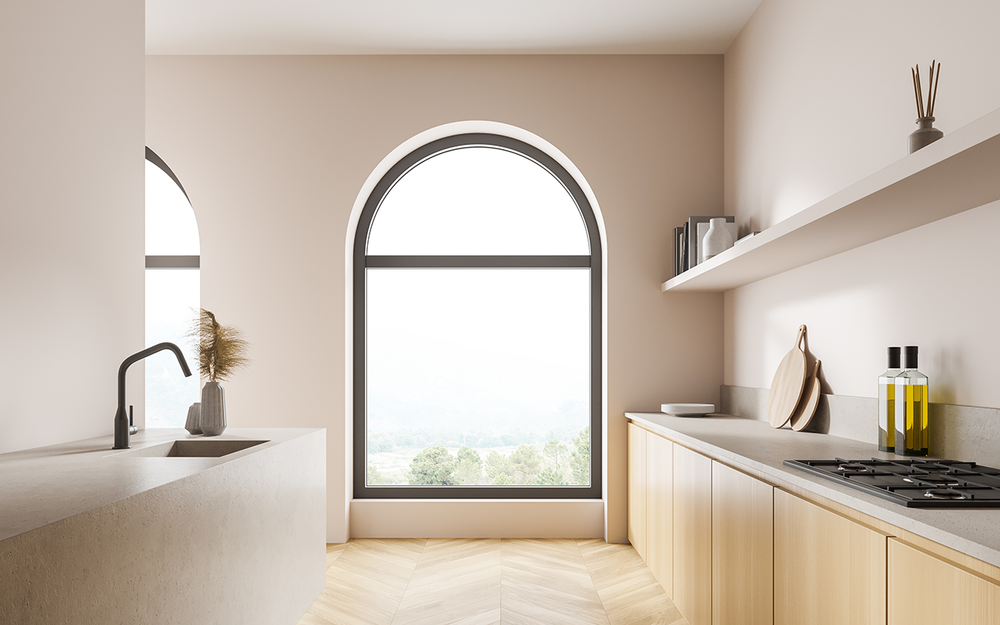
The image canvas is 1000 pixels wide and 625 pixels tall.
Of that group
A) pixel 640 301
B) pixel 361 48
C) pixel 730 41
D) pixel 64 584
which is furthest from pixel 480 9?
pixel 64 584

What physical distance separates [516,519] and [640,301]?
1532 millimetres

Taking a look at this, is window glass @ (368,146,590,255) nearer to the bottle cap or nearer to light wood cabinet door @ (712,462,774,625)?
light wood cabinet door @ (712,462,774,625)

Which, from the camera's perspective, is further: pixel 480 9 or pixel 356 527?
pixel 356 527

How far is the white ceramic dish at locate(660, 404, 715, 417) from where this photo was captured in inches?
135

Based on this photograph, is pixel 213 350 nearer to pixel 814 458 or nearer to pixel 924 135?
pixel 814 458

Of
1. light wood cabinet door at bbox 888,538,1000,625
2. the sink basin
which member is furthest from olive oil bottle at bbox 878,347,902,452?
the sink basin

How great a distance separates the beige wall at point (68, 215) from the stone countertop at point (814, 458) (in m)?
2.15

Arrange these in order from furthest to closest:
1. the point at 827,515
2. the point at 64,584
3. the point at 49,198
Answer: the point at 49,198
the point at 827,515
the point at 64,584

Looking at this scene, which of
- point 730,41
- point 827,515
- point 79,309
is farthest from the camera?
point 730,41

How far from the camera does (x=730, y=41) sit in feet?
12.3

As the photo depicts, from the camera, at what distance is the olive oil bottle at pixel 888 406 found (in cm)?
191

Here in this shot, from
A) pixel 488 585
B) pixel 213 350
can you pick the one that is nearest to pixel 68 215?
pixel 213 350

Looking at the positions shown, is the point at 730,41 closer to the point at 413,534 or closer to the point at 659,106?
the point at 659,106

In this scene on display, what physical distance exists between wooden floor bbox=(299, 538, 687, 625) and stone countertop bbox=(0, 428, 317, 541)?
1.15 m
